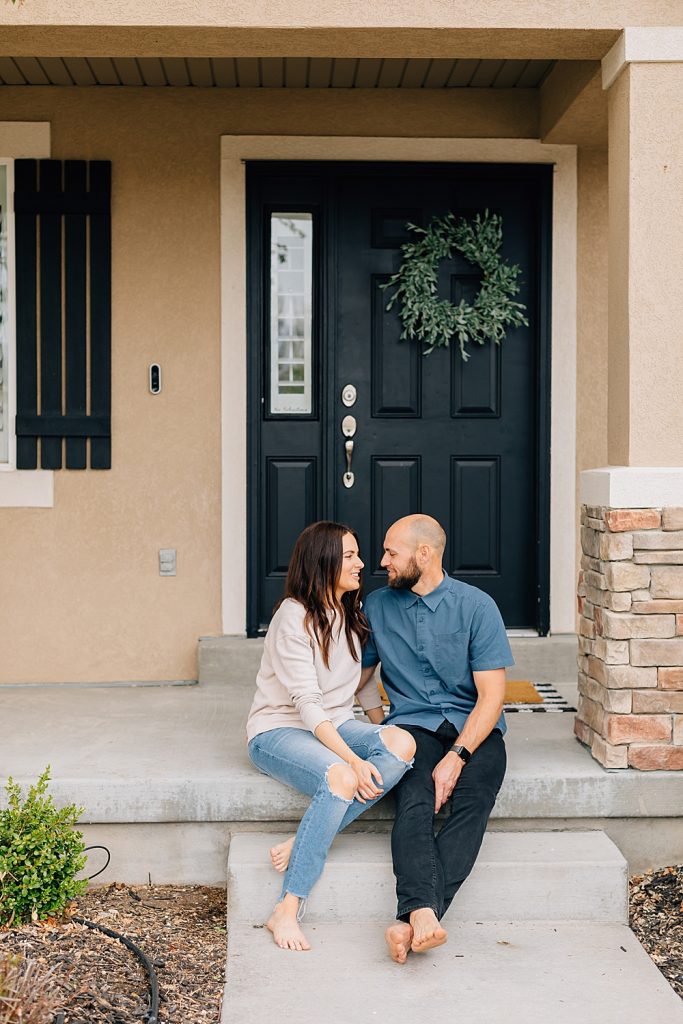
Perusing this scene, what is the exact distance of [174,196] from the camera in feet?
17.1

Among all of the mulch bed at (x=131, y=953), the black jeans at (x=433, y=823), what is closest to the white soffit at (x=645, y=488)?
the black jeans at (x=433, y=823)

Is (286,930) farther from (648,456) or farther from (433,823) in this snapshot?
(648,456)

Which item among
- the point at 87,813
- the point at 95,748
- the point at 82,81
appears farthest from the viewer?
the point at 82,81

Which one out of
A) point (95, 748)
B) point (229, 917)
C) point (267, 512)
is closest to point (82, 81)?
point (267, 512)

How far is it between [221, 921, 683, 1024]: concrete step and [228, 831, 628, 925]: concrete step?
0.03 m

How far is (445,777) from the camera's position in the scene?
3.38 m

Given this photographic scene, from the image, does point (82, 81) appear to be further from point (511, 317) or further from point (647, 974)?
point (647, 974)

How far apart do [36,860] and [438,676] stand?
132 cm

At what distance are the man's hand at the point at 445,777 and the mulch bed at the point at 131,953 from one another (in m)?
0.75

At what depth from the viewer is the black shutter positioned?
5.16 metres

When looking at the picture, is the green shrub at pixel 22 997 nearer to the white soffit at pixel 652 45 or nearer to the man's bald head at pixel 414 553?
the man's bald head at pixel 414 553

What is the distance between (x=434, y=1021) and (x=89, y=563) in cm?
304

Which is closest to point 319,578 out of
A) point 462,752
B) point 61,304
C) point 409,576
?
point 409,576

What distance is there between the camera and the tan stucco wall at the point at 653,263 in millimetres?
3750
